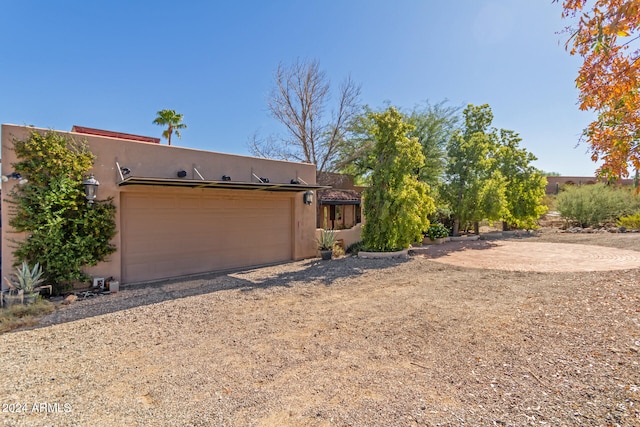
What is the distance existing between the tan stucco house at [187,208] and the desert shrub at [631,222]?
2003cm

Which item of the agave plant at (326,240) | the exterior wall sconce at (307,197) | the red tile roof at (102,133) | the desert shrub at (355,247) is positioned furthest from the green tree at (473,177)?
the red tile roof at (102,133)

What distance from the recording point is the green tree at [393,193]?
37.1 feet

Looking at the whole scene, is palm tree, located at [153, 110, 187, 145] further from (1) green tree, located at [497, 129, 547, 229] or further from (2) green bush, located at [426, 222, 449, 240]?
(1) green tree, located at [497, 129, 547, 229]

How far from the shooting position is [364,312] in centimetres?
559

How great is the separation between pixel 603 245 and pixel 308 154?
15800 millimetres

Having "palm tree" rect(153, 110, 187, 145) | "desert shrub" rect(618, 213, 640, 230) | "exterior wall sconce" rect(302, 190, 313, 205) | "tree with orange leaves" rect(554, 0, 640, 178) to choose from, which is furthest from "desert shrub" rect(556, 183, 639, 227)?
"palm tree" rect(153, 110, 187, 145)

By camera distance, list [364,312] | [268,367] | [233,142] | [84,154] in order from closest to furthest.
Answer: [268,367], [364,312], [84,154], [233,142]

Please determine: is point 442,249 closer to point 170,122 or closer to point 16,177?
point 16,177

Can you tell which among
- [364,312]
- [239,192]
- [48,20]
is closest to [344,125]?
[239,192]

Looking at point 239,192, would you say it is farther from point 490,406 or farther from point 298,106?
point 298,106

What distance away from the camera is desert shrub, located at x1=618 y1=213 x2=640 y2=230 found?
18078 mm

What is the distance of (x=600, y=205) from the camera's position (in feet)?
66.5

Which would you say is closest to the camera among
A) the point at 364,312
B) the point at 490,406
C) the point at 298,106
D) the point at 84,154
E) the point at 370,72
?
the point at 490,406

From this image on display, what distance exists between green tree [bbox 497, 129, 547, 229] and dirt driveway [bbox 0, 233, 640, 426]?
12452 mm
